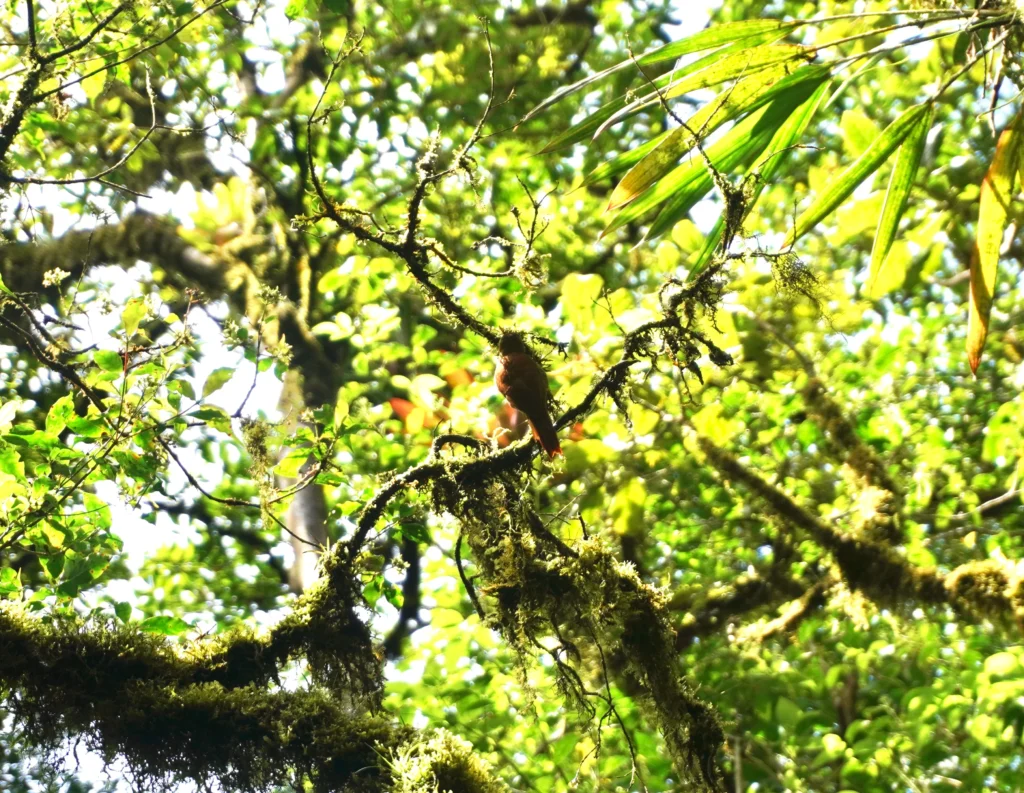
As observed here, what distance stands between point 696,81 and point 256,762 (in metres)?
1.78

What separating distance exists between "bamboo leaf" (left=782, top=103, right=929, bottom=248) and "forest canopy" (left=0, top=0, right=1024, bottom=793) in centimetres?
1

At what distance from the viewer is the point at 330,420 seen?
226cm

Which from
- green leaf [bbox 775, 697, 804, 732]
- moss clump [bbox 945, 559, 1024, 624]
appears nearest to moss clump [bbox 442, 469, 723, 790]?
moss clump [bbox 945, 559, 1024, 624]

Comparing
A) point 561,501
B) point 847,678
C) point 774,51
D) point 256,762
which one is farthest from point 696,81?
point 847,678

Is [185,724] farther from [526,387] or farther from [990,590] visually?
[990,590]

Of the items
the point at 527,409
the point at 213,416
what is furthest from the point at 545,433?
the point at 213,416

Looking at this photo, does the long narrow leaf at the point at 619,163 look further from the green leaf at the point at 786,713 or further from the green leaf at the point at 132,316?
the green leaf at the point at 786,713

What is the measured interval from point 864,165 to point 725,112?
14.4 inches

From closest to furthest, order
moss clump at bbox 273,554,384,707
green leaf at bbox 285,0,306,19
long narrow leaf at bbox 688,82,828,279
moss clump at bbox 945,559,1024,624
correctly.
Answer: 1. moss clump at bbox 273,554,384,707
2. long narrow leaf at bbox 688,82,828,279
3. green leaf at bbox 285,0,306,19
4. moss clump at bbox 945,559,1024,624

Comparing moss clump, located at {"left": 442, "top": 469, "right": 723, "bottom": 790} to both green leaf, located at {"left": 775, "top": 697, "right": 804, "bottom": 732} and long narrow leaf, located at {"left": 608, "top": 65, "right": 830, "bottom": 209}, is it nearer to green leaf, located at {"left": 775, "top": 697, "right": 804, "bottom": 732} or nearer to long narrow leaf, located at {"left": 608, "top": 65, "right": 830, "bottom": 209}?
long narrow leaf, located at {"left": 608, "top": 65, "right": 830, "bottom": 209}

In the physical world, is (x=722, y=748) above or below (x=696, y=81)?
below

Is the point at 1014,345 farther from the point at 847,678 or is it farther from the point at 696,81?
the point at 696,81

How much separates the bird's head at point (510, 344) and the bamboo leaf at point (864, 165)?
713 millimetres

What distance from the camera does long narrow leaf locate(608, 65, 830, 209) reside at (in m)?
1.96
